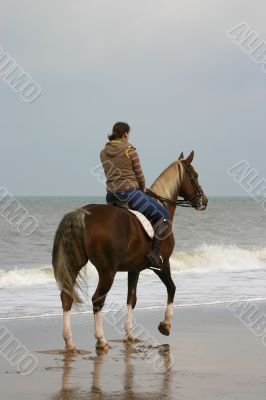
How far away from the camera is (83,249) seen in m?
9.81

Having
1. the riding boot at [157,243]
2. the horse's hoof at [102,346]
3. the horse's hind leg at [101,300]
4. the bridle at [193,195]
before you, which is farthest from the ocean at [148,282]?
the bridle at [193,195]

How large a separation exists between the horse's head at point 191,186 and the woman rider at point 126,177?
3.71 ft

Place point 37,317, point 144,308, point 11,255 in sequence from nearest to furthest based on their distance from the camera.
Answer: point 37,317 < point 144,308 < point 11,255

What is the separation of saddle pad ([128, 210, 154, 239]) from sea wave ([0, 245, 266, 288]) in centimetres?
955

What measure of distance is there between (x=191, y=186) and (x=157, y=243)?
4.55 ft

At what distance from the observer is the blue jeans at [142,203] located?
1037 cm

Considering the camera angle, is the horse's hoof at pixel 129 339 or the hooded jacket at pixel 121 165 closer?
the hooded jacket at pixel 121 165

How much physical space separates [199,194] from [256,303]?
154 inches

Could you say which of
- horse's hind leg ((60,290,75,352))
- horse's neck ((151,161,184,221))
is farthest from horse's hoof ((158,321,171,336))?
horse's hind leg ((60,290,75,352))

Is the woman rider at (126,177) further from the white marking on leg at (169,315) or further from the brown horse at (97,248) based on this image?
the white marking on leg at (169,315)

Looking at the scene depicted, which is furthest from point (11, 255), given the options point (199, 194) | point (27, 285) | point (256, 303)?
point (199, 194)

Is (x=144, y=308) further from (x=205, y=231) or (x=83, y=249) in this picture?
(x=205, y=231)

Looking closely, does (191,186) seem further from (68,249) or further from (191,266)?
(191,266)

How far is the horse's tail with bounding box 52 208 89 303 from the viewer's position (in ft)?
31.6
